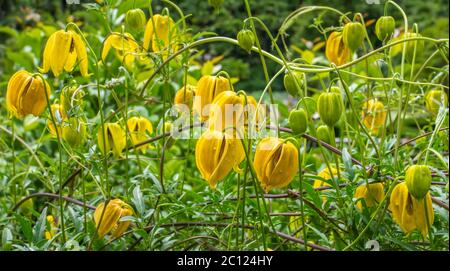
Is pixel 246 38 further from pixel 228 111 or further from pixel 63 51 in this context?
pixel 63 51

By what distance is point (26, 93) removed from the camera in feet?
2.66

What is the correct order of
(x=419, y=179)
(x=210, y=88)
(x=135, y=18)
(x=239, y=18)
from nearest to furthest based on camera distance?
(x=419, y=179) < (x=210, y=88) < (x=135, y=18) < (x=239, y=18)

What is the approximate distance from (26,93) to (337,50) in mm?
430

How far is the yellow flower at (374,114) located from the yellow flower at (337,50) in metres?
0.16

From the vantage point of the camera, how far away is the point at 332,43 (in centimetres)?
98

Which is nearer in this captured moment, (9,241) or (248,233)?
(9,241)

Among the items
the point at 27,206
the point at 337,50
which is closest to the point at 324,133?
the point at 337,50

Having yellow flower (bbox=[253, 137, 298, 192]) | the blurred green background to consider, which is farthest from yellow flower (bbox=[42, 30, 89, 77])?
the blurred green background

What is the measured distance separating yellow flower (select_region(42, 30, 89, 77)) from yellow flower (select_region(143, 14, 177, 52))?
113 millimetres

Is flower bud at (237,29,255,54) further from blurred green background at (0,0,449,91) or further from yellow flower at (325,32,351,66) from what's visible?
blurred green background at (0,0,449,91)
